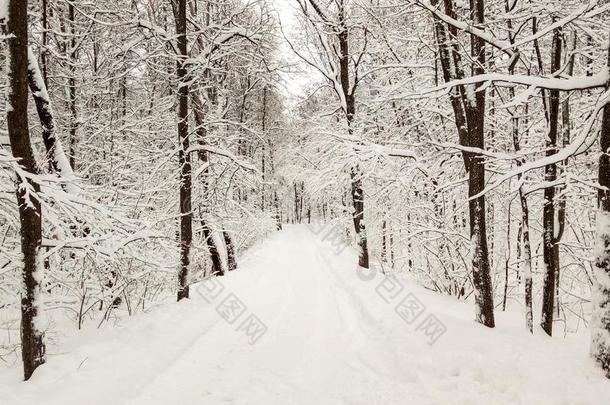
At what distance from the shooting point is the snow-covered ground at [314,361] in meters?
4.95

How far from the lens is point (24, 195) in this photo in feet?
16.3

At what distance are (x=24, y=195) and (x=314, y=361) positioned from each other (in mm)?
5024

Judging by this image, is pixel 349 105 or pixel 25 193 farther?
pixel 349 105

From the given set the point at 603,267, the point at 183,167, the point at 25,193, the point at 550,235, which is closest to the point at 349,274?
the point at 183,167

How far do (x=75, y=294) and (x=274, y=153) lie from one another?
31.9m

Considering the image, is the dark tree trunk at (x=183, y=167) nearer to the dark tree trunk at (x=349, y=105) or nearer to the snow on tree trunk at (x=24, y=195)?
the snow on tree trunk at (x=24, y=195)

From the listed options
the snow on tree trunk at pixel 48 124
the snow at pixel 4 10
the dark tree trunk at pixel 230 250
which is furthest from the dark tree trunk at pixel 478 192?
the dark tree trunk at pixel 230 250

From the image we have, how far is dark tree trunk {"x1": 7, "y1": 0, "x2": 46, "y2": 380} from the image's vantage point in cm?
501

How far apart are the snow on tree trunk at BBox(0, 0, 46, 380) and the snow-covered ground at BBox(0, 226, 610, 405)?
0.45m

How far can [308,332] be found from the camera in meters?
8.12

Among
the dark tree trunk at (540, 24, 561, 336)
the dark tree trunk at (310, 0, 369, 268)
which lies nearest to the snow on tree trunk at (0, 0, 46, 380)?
the dark tree trunk at (540, 24, 561, 336)

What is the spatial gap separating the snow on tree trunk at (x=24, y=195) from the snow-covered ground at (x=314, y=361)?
0.45 meters

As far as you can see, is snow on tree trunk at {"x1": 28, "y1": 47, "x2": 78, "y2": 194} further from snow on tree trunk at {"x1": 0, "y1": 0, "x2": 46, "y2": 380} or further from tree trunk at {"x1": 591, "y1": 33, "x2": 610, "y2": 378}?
tree trunk at {"x1": 591, "y1": 33, "x2": 610, "y2": 378}

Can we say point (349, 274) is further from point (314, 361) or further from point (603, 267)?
point (603, 267)
